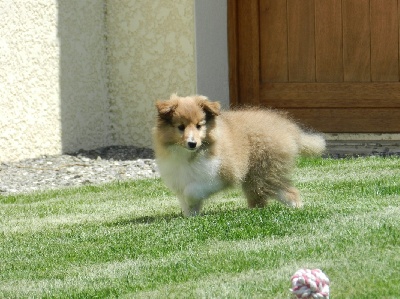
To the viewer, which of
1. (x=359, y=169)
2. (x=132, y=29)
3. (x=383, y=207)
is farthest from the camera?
(x=132, y=29)

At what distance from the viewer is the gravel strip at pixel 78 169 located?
10.4 m

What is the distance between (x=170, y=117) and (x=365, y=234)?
2.01 metres

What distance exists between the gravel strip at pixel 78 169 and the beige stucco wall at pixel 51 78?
0.25 meters

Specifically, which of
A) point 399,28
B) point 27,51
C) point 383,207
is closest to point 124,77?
point 27,51

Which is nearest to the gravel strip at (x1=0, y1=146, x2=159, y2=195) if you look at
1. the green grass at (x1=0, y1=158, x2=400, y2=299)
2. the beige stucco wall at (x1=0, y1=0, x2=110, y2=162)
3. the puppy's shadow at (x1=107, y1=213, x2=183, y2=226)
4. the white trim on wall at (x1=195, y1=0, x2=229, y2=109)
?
the beige stucco wall at (x1=0, y1=0, x2=110, y2=162)

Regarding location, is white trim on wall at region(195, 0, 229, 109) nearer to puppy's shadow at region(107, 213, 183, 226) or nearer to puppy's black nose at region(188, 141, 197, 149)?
puppy's shadow at region(107, 213, 183, 226)

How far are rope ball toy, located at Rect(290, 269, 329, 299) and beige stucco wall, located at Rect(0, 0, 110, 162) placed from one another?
24.5 feet

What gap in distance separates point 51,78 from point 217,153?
16.8ft

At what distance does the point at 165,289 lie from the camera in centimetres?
528

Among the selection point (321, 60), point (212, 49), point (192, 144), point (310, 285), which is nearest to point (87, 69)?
point (212, 49)

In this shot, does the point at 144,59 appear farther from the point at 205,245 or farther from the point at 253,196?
the point at 205,245

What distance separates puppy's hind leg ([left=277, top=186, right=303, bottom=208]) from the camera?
25.1 ft

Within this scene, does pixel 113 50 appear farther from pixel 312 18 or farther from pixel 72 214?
pixel 72 214

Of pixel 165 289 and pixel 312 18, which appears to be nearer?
pixel 165 289
